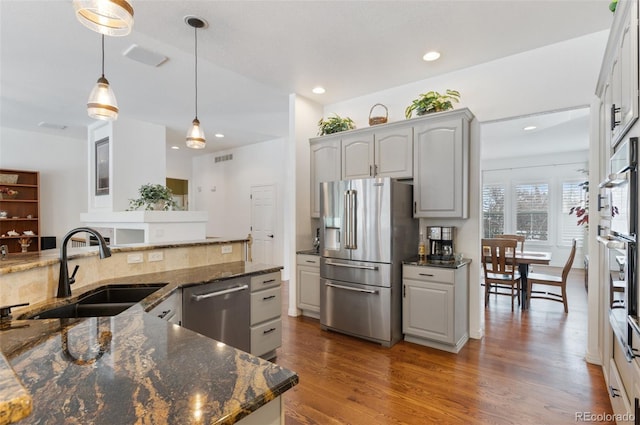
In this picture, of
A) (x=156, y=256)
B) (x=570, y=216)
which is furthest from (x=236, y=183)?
(x=570, y=216)

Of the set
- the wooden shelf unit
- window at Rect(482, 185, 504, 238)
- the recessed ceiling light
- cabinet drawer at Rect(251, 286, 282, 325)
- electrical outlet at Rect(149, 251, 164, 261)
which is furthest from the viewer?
window at Rect(482, 185, 504, 238)

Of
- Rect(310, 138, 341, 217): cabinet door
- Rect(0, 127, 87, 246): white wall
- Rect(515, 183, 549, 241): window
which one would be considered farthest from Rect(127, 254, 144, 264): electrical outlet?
Rect(515, 183, 549, 241): window

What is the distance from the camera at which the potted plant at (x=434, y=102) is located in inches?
133

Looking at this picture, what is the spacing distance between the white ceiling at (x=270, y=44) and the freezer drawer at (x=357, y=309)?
2.37 meters

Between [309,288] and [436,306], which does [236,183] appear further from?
[436,306]

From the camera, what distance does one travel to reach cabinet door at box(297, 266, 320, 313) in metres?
4.03

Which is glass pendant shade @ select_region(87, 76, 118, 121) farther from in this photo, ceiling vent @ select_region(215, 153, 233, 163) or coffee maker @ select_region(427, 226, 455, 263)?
ceiling vent @ select_region(215, 153, 233, 163)

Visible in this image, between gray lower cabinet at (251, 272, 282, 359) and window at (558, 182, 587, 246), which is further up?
window at (558, 182, 587, 246)

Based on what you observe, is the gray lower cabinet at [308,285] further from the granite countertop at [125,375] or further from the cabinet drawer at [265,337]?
the granite countertop at [125,375]

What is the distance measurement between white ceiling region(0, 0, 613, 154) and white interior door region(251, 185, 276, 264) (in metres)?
2.61

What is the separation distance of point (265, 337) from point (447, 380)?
1.52 metres

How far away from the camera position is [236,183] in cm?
756

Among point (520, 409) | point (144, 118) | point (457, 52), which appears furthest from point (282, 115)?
point (520, 409)

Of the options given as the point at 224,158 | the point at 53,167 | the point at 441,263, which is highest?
the point at 224,158
